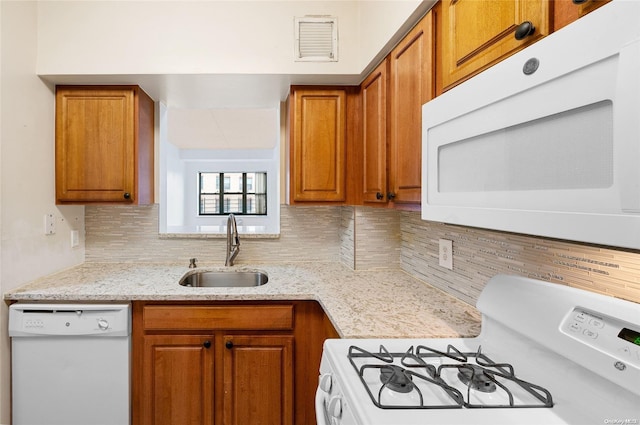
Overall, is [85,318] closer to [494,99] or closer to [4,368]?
[4,368]

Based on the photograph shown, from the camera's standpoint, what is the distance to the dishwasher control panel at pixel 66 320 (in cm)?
155

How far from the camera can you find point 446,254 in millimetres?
1552

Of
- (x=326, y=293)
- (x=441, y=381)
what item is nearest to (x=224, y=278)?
(x=326, y=293)

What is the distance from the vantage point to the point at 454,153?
842mm

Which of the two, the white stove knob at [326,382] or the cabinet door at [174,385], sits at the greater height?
the white stove knob at [326,382]

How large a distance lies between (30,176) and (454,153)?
2.00 meters

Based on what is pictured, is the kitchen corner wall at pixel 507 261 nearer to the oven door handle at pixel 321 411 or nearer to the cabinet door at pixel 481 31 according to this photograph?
the cabinet door at pixel 481 31

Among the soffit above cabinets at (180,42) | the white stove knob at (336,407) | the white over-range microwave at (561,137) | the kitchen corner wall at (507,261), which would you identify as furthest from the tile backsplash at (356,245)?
the soffit above cabinets at (180,42)

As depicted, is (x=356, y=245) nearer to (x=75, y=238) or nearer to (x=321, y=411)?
(x=321, y=411)

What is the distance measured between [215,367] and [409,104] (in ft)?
4.86

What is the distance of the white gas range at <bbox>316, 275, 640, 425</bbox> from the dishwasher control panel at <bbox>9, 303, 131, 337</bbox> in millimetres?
1153

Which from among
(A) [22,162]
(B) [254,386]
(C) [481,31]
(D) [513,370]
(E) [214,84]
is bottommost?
(B) [254,386]

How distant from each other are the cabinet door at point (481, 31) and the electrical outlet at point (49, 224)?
209 centimetres

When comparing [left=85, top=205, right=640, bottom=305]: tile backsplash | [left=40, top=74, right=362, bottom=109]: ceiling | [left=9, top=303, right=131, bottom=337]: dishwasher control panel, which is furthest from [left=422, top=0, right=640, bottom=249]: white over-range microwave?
[left=9, top=303, right=131, bottom=337]: dishwasher control panel
